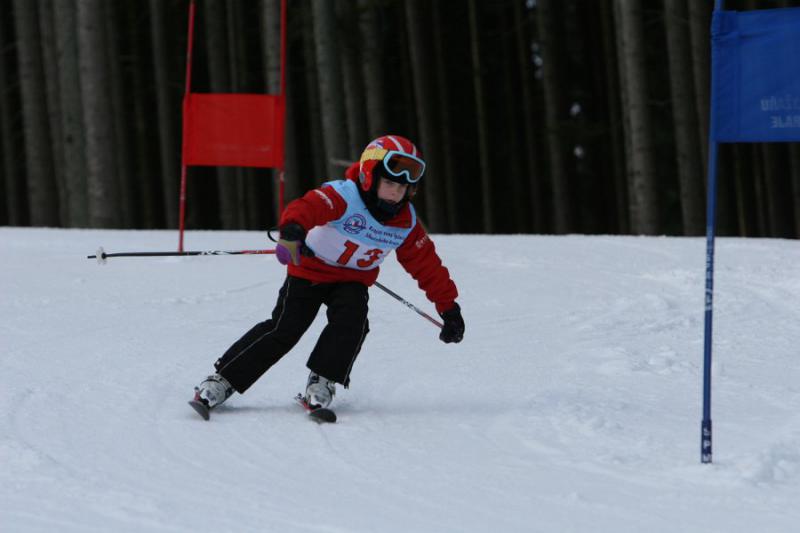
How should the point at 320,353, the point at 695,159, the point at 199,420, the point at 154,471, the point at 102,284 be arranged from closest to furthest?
the point at 154,471, the point at 199,420, the point at 320,353, the point at 102,284, the point at 695,159

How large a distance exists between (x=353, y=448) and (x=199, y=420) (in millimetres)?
770

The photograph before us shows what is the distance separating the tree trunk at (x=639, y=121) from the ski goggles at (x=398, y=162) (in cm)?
1059

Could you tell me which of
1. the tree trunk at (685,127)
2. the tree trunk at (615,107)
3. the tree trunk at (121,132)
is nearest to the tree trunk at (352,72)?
the tree trunk at (615,107)

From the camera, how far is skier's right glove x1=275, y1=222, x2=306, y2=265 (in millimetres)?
4477

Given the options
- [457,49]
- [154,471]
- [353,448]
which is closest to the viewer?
[154,471]

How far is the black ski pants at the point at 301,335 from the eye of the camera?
16.1ft

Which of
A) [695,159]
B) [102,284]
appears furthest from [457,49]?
[102,284]

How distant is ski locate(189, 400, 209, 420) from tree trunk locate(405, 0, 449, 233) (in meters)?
16.2

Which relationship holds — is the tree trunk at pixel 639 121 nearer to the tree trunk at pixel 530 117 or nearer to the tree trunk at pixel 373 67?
the tree trunk at pixel 373 67

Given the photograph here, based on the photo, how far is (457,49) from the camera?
27406mm

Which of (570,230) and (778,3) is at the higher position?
(778,3)

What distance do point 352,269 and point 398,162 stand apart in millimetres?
581

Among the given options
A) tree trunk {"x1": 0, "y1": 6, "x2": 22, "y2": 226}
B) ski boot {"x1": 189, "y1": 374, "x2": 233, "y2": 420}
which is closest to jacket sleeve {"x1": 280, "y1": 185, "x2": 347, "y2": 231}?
ski boot {"x1": 189, "y1": 374, "x2": 233, "y2": 420}

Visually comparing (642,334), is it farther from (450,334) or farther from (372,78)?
(372,78)
